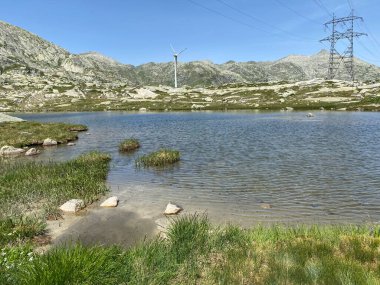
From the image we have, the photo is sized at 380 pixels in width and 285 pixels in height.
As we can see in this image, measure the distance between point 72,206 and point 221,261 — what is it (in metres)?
10.9

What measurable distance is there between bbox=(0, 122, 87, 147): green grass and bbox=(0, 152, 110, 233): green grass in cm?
1748

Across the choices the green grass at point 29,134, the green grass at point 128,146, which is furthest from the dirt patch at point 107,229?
the green grass at point 29,134

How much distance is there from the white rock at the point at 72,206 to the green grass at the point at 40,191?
0.47m

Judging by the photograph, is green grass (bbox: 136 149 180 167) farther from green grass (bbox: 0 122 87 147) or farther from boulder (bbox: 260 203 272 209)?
green grass (bbox: 0 122 87 147)

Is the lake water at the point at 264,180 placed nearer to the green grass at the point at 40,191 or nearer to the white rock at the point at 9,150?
the green grass at the point at 40,191

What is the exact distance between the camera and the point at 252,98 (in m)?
154

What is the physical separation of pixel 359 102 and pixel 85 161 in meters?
105

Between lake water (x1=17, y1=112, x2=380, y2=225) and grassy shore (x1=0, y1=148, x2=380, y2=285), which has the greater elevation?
grassy shore (x1=0, y1=148, x2=380, y2=285)

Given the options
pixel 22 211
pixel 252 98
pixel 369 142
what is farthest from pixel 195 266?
pixel 252 98

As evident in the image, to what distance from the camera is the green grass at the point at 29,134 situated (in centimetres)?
4572

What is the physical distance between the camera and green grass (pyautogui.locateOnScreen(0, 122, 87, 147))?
150 ft

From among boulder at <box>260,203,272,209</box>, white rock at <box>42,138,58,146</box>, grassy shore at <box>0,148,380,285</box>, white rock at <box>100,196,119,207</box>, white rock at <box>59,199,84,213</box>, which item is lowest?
white rock at <box>42,138,58,146</box>

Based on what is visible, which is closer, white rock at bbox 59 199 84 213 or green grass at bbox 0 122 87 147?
white rock at bbox 59 199 84 213

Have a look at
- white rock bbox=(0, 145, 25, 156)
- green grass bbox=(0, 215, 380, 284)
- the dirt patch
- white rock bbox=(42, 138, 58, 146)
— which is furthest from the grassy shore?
white rock bbox=(42, 138, 58, 146)
